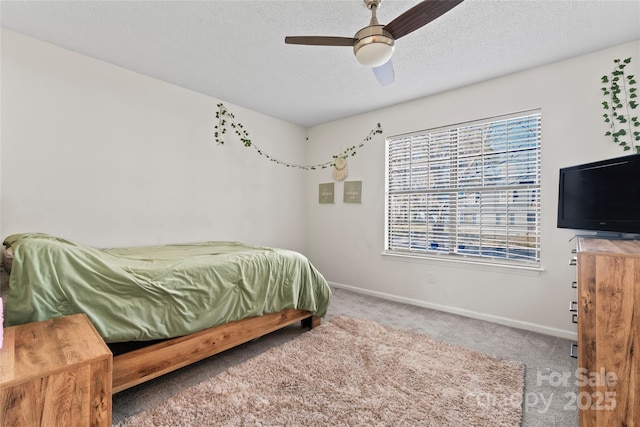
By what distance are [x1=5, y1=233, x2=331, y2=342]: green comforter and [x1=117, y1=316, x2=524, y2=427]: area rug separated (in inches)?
14.8

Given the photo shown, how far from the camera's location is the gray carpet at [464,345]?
1572 millimetres

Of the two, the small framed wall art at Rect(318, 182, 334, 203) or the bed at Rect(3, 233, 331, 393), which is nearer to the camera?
the bed at Rect(3, 233, 331, 393)

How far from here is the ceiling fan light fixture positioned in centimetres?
154

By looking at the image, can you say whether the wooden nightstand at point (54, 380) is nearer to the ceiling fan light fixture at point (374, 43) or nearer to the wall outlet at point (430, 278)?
the ceiling fan light fixture at point (374, 43)

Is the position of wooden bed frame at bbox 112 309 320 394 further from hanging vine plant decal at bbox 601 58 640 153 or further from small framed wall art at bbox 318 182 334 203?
hanging vine plant decal at bbox 601 58 640 153

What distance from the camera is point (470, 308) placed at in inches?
117

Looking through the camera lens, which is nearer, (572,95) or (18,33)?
(18,33)

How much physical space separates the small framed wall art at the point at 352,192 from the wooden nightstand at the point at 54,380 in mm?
3078

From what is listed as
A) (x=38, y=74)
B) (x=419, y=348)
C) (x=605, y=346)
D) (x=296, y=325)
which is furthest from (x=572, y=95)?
(x=38, y=74)

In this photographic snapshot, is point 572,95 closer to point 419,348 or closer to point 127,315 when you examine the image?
point 419,348

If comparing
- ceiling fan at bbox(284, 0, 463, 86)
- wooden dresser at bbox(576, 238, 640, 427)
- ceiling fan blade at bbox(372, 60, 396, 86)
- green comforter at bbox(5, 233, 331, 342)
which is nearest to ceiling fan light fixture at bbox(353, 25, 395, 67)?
ceiling fan at bbox(284, 0, 463, 86)

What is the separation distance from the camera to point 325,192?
165 inches

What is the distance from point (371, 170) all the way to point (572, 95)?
1996mm

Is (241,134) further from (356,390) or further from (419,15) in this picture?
(356,390)
